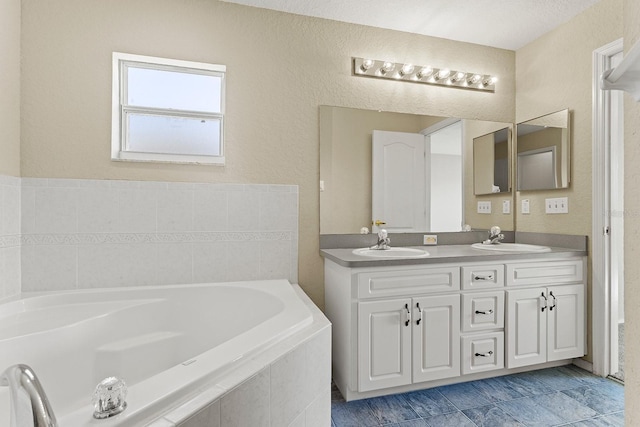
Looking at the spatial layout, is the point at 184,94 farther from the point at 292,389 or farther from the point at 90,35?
the point at 292,389

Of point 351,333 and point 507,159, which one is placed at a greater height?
point 507,159

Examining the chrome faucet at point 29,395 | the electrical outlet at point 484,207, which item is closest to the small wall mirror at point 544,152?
the electrical outlet at point 484,207

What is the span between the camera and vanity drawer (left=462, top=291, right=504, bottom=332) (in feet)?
6.61

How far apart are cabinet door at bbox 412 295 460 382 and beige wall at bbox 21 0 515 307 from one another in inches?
27.7

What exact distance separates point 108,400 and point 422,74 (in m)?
2.63

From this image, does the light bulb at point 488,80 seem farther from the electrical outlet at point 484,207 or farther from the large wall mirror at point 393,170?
the electrical outlet at point 484,207

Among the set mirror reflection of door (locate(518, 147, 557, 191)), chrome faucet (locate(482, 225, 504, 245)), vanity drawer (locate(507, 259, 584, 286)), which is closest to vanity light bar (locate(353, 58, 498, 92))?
mirror reflection of door (locate(518, 147, 557, 191))

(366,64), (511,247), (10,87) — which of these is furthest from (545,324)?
(10,87)

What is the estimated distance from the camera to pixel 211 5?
84.4 inches

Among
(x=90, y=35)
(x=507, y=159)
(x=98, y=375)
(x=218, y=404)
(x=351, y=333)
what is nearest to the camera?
(x=218, y=404)

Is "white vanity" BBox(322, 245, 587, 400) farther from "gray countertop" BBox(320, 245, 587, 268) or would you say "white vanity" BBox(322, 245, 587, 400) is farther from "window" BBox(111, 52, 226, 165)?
"window" BBox(111, 52, 226, 165)

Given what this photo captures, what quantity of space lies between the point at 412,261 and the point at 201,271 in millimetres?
1294

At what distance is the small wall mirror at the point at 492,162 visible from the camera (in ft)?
8.95

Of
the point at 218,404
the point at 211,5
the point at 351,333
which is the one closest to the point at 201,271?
the point at 351,333
